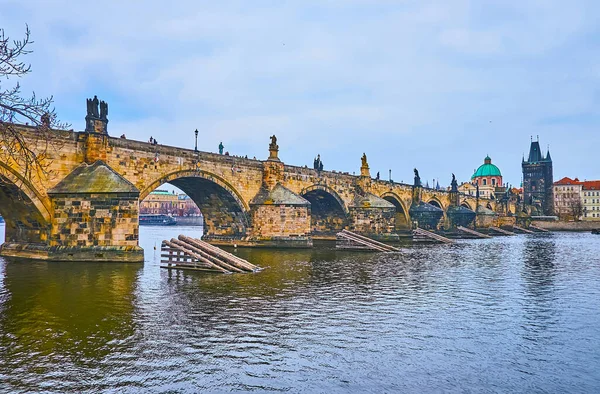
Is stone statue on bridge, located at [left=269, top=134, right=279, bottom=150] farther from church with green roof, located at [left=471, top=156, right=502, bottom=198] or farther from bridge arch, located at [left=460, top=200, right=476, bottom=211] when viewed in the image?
church with green roof, located at [left=471, top=156, right=502, bottom=198]

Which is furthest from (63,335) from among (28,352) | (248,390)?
(248,390)

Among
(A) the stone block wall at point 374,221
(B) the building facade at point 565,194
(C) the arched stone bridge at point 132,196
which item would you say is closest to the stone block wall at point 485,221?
(C) the arched stone bridge at point 132,196

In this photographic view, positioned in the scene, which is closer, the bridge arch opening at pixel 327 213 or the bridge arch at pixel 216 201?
the bridge arch at pixel 216 201

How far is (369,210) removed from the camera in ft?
156

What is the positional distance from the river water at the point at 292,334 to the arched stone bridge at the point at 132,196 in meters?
3.53

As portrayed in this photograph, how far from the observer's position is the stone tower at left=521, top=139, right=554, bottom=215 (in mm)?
120312

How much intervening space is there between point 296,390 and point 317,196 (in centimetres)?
4062

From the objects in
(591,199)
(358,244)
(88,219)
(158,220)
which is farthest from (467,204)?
(88,219)

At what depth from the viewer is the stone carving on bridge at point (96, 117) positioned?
24016mm

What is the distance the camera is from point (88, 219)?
72.5ft

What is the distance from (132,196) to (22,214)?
577cm

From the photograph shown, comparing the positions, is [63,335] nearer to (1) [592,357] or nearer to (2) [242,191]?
(1) [592,357]

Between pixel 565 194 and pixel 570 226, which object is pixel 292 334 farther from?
pixel 565 194

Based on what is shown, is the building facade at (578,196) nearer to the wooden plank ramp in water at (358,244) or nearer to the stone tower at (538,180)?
the stone tower at (538,180)
